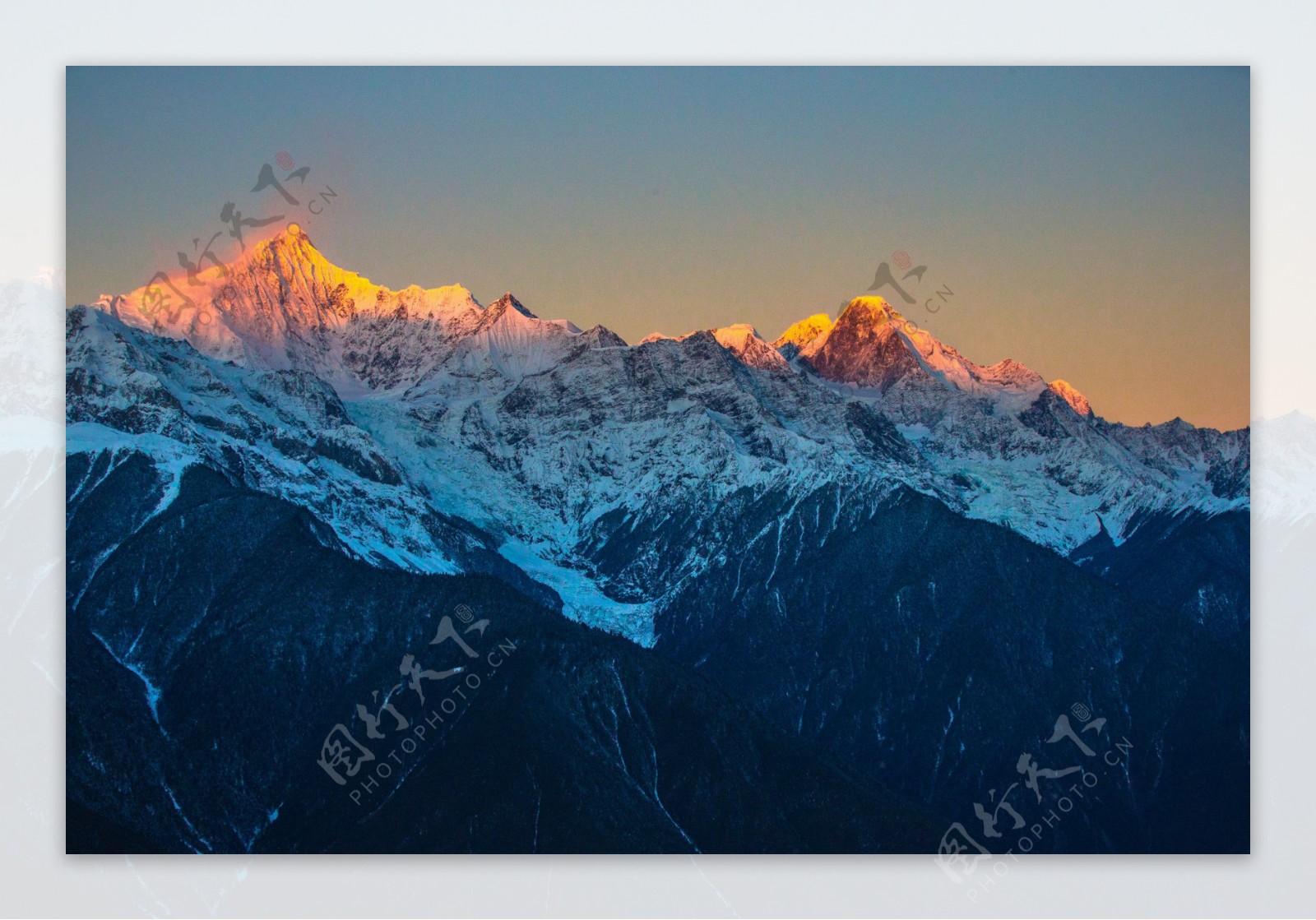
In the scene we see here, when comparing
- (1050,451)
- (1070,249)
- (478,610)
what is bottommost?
(478,610)

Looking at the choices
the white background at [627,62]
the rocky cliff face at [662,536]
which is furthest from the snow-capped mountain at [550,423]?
the white background at [627,62]

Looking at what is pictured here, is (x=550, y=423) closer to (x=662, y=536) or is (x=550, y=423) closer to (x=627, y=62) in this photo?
(x=662, y=536)

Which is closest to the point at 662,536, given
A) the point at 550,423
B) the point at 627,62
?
the point at 550,423

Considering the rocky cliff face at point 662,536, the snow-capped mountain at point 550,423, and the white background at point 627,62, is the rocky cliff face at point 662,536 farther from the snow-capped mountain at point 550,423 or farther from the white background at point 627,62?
the white background at point 627,62

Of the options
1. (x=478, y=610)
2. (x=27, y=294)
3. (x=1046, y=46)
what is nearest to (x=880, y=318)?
(x=1046, y=46)

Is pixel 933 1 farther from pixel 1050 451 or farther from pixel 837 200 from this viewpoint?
pixel 1050 451

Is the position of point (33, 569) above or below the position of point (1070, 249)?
below
